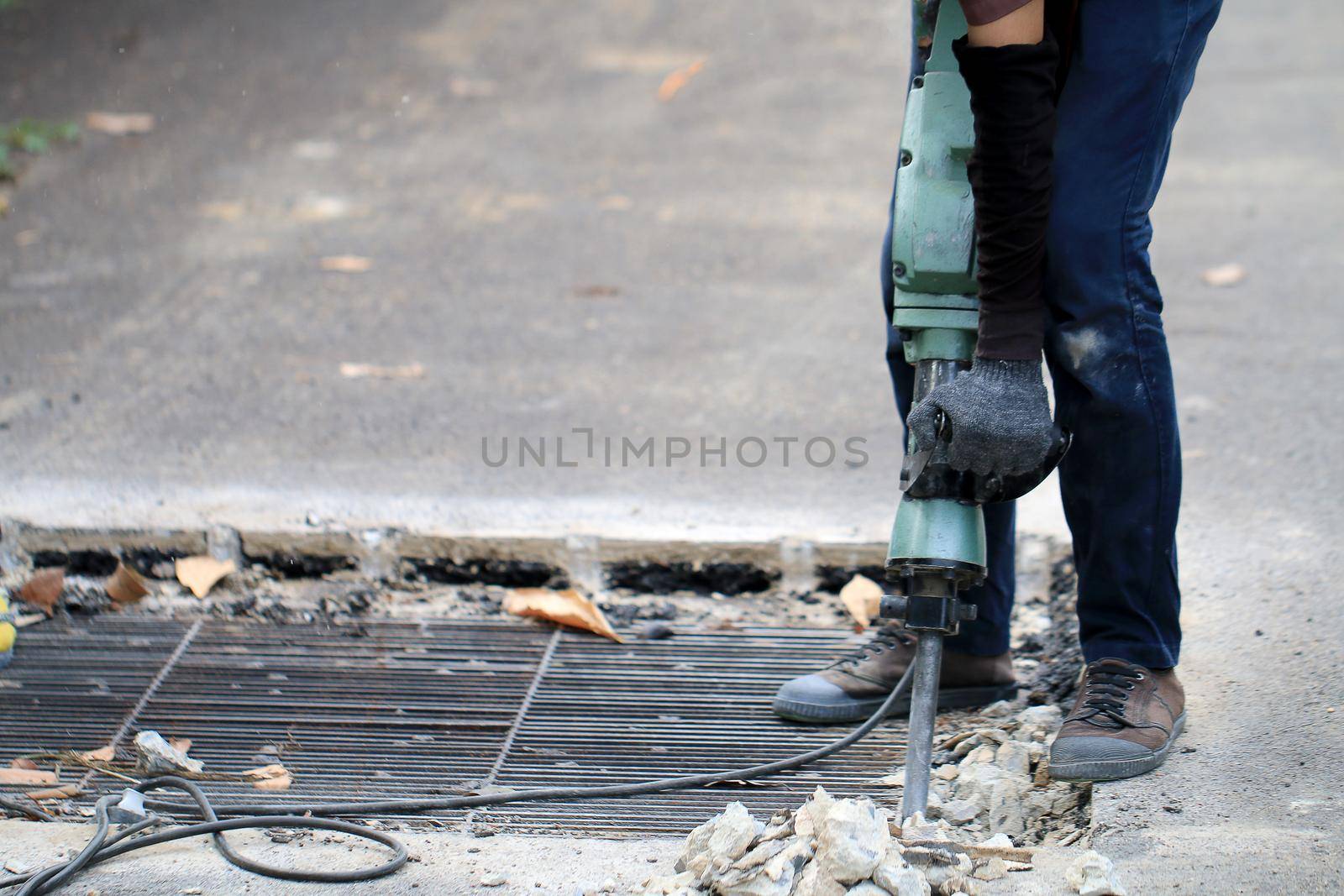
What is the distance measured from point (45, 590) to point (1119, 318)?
231 cm

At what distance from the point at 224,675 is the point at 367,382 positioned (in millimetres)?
1368

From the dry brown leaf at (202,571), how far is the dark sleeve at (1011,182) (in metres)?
1.83

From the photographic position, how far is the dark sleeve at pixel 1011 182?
185 centimetres

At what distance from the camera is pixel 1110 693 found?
2199mm

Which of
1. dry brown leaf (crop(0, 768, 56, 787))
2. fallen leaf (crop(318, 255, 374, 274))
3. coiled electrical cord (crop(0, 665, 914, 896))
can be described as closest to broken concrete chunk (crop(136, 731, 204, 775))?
coiled electrical cord (crop(0, 665, 914, 896))

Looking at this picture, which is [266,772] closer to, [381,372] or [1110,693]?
[1110,693]

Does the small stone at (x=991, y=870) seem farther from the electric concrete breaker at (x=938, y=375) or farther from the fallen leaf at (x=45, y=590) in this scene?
the fallen leaf at (x=45, y=590)

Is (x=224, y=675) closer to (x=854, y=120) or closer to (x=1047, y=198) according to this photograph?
(x=1047, y=198)

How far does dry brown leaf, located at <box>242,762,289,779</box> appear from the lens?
7.66 feet

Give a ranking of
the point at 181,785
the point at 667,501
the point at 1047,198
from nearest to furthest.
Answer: the point at 1047,198
the point at 181,785
the point at 667,501

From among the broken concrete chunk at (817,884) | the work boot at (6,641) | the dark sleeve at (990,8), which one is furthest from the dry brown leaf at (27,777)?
the dark sleeve at (990,8)

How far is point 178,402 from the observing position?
3787 millimetres

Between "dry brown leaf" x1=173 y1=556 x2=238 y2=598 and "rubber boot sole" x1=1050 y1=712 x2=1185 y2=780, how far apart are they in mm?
1847

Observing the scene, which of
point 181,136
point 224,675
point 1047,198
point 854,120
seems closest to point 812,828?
point 1047,198
